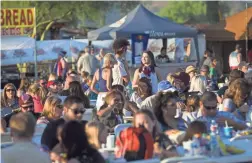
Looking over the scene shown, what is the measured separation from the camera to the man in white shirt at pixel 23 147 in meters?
5.59

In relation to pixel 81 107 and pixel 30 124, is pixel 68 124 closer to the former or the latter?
pixel 30 124

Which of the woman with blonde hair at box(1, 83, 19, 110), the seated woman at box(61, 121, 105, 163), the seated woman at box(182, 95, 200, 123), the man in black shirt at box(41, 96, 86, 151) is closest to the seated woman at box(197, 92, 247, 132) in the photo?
the seated woman at box(182, 95, 200, 123)

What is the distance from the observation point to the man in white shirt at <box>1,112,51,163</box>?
18.4 ft

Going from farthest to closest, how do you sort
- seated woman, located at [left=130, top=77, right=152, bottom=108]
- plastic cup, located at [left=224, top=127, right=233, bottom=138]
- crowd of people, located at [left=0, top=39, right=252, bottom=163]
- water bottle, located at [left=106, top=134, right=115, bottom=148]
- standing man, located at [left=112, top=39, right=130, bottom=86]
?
standing man, located at [left=112, top=39, right=130, bottom=86]
seated woman, located at [left=130, top=77, right=152, bottom=108]
plastic cup, located at [left=224, top=127, right=233, bottom=138]
water bottle, located at [left=106, top=134, right=115, bottom=148]
crowd of people, located at [left=0, top=39, right=252, bottom=163]

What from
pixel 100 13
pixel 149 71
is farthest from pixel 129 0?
pixel 149 71

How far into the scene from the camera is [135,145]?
19.6 feet

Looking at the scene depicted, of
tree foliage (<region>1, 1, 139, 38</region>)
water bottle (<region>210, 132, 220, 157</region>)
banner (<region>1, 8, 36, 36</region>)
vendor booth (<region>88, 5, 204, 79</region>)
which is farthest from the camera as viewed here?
tree foliage (<region>1, 1, 139, 38</region>)

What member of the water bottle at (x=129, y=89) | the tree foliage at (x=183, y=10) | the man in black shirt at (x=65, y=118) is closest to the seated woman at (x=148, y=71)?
the water bottle at (x=129, y=89)

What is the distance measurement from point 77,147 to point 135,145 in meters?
0.68

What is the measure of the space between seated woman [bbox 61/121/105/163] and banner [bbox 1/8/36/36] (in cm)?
1672

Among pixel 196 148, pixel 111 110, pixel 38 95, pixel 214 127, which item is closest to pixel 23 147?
pixel 196 148

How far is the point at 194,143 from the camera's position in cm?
594

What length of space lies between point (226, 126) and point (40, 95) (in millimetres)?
4458

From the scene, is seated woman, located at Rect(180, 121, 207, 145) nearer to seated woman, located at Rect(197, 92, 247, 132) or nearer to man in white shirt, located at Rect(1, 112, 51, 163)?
seated woman, located at Rect(197, 92, 247, 132)
